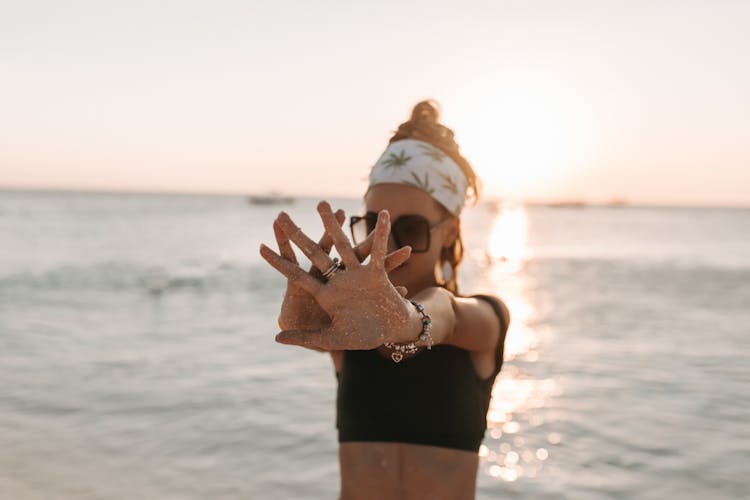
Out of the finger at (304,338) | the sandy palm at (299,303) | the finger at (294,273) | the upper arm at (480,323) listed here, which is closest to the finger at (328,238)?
the sandy palm at (299,303)

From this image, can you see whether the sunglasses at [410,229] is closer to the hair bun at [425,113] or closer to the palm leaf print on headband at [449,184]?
the palm leaf print on headband at [449,184]

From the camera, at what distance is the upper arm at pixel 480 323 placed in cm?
221

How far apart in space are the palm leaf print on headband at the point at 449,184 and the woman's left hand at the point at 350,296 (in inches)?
32.6

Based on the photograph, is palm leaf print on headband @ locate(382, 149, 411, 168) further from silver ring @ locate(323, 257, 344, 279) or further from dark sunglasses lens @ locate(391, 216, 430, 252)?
silver ring @ locate(323, 257, 344, 279)

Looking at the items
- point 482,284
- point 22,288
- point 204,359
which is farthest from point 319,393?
point 482,284

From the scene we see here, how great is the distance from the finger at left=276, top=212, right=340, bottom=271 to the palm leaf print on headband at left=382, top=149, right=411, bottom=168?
2.53 feet

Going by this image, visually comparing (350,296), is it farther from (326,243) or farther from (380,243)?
(326,243)

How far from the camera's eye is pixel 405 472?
2.19m

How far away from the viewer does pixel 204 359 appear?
1063 centimetres

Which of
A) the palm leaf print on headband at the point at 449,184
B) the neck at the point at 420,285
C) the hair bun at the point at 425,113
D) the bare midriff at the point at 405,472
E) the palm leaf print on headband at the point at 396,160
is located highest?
the hair bun at the point at 425,113

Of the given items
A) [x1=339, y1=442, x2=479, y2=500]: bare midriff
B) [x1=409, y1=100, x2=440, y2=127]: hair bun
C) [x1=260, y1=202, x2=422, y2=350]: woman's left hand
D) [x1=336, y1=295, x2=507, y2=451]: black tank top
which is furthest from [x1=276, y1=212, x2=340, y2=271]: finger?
[x1=409, y1=100, x2=440, y2=127]: hair bun

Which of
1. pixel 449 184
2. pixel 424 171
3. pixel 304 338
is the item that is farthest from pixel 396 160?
pixel 304 338

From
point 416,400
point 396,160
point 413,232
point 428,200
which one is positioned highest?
point 396,160

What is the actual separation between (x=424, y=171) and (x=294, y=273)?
0.84 meters
